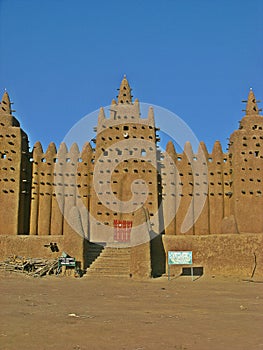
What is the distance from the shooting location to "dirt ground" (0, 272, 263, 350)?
22.7 feet

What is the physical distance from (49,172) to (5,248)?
8.81 metres

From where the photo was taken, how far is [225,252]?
2189 cm

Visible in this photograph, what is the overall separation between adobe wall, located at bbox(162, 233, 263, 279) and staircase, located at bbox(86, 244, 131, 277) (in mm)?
2383

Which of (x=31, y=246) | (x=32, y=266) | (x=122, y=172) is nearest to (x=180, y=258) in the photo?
(x=32, y=266)

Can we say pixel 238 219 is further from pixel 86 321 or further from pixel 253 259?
pixel 86 321

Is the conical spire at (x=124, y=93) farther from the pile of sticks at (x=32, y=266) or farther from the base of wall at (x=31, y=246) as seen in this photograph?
the pile of sticks at (x=32, y=266)

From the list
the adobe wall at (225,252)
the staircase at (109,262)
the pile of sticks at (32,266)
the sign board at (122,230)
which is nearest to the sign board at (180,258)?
the adobe wall at (225,252)

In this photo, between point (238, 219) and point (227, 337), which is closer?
point (227, 337)

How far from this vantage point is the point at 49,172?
30938 millimetres

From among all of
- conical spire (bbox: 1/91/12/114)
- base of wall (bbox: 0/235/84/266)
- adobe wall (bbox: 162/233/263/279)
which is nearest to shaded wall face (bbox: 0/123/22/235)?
conical spire (bbox: 1/91/12/114)

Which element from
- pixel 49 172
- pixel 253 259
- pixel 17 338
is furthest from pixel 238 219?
pixel 17 338

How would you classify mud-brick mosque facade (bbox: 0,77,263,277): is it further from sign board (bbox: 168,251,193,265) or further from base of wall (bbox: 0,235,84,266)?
sign board (bbox: 168,251,193,265)

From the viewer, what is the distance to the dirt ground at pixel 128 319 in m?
6.93

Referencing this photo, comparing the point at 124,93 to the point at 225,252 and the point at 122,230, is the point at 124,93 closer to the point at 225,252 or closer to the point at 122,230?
the point at 122,230
